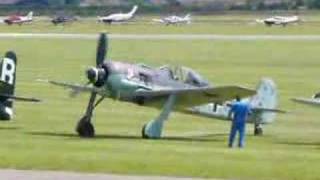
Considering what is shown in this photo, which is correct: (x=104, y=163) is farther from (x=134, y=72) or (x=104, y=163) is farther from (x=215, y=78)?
(x=215, y=78)

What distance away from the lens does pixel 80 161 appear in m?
19.5

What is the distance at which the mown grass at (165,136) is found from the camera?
19.1 m

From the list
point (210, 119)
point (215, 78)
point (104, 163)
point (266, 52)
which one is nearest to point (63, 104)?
point (210, 119)

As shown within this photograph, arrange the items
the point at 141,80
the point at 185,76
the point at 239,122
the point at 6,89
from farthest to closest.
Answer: the point at 6,89 < the point at 185,76 < the point at 141,80 < the point at 239,122

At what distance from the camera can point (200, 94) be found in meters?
26.3

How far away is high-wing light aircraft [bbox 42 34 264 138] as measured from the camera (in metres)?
26.4

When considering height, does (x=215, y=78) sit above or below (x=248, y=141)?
below

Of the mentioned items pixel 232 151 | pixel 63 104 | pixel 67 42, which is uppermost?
pixel 232 151

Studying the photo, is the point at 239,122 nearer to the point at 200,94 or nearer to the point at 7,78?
the point at 200,94

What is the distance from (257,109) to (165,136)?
282 centimetres

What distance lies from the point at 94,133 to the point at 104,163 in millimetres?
7619

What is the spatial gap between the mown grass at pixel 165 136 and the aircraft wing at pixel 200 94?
0.84 meters

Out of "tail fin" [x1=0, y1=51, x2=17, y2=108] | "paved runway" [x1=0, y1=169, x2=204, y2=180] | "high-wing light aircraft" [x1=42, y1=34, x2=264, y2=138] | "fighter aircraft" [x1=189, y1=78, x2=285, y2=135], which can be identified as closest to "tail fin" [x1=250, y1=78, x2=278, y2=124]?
"fighter aircraft" [x1=189, y1=78, x2=285, y2=135]

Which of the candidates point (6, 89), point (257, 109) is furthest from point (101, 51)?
point (257, 109)
